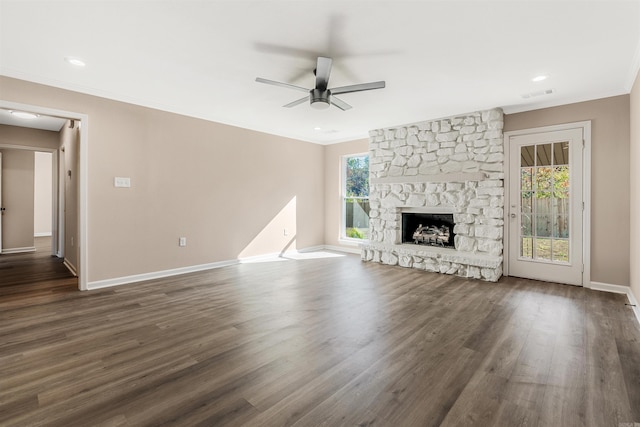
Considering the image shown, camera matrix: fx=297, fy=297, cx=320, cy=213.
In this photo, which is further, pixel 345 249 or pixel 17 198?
pixel 345 249

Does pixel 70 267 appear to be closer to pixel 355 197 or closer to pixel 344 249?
pixel 344 249

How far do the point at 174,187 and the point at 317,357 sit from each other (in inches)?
144

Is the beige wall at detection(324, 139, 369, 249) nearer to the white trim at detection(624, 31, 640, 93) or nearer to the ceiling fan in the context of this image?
the ceiling fan

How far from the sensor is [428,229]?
17.7 feet

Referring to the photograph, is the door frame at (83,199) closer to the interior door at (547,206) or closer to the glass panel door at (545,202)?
the interior door at (547,206)

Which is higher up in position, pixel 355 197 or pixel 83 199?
pixel 355 197

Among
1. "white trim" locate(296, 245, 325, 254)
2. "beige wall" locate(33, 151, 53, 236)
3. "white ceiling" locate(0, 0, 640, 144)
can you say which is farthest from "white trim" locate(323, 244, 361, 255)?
"beige wall" locate(33, 151, 53, 236)

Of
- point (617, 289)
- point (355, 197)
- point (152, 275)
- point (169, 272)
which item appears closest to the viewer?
point (617, 289)

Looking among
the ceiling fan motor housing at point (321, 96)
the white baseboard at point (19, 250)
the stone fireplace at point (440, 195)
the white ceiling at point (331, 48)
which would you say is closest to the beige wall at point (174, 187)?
the white ceiling at point (331, 48)

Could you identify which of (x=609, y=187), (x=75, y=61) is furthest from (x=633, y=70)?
(x=75, y=61)

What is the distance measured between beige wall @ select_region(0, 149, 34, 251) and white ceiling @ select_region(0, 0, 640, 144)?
4.78 meters

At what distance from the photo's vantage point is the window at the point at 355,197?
6.71 metres

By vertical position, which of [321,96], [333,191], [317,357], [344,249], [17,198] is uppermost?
[321,96]

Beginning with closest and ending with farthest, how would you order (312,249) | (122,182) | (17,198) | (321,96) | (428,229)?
(321,96) < (122,182) < (428,229) < (17,198) < (312,249)
